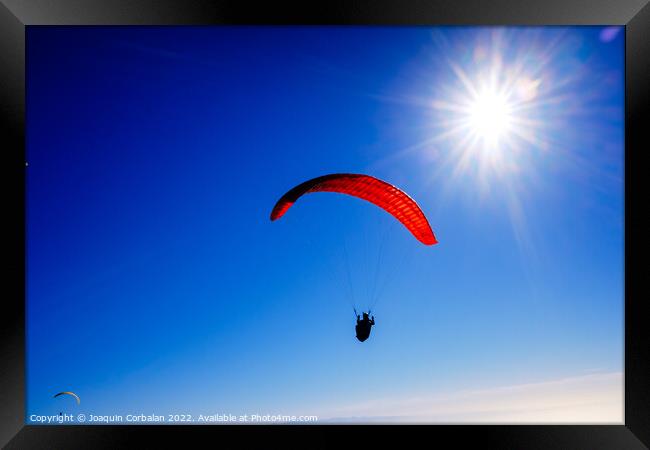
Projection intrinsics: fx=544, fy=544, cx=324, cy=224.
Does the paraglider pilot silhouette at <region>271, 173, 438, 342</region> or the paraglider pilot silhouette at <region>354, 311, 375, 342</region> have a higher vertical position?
the paraglider pilot silhouette at <region>271, 173, 438, 342</region>

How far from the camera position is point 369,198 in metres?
9.77

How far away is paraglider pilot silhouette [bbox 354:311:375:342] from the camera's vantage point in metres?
10.6

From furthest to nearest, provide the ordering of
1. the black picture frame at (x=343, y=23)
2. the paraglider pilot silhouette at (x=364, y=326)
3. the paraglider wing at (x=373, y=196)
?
the paraglider pilot silhouette at (x=364, y=326)
the paraglider wing at (x=373, y=196)
the black picture frame at (x=343, y=23)

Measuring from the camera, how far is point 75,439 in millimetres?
6125

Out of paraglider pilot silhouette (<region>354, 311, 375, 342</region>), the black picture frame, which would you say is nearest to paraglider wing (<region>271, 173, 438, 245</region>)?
paraglider pilot silhouette (<region>354, 311, 375, 342</region>)

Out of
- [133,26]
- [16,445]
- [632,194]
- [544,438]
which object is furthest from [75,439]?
[632,194]

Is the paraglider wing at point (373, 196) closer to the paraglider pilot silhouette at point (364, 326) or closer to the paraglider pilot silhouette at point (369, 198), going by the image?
the paraglider pilot silhouette at point (369, 198)

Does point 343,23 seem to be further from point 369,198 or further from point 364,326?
point 364,326

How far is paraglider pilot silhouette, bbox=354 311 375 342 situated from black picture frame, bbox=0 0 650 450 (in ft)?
14.2

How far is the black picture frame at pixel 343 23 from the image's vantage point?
583 centimetres

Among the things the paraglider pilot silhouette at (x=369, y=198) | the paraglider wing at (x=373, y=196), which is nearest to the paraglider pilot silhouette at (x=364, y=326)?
the paraglider pilot silhouette at (x=369, y=198)

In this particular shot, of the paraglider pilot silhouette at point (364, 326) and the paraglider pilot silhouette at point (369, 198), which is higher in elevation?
the paraglider pilot silhouette at point (369, 198)

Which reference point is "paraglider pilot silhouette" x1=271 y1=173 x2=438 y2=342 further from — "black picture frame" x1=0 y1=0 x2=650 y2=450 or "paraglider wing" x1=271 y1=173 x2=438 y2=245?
"black picture frame" x1=0 y1=0 x2=650 y2=450

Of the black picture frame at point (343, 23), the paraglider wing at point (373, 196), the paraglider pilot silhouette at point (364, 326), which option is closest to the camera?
the black picture frame at point (343, 23)
